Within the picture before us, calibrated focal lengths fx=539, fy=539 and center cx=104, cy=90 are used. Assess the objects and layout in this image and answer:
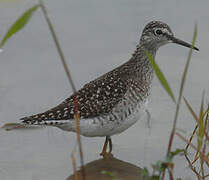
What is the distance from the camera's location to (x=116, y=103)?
7172 mm

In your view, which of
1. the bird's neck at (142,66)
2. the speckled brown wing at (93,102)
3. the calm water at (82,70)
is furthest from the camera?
the bird's neck at (142,66)

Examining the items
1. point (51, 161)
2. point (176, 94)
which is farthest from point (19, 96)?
point (176, 94)

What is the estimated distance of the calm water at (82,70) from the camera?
733cm

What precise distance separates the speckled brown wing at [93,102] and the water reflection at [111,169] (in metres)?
0.74

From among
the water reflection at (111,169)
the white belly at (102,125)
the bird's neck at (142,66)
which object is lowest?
the water reflection at (111,169)

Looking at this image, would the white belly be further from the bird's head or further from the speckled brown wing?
the bird's head

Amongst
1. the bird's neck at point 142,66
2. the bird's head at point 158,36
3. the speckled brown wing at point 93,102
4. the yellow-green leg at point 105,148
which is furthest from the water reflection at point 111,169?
the bird's head at point 158,36

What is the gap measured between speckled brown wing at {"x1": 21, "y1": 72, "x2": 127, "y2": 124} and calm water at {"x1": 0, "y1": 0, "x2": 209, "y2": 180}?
0.66 metres

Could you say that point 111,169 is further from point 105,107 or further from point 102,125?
point 105,107

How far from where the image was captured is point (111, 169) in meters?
7.31

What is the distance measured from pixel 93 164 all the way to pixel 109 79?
1.19 m

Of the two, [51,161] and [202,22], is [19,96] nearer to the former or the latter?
[51,161]

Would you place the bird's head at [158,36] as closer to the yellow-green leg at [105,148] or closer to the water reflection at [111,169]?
the yellow-green leg at [105,148]

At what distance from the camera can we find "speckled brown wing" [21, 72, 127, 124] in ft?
22.9
